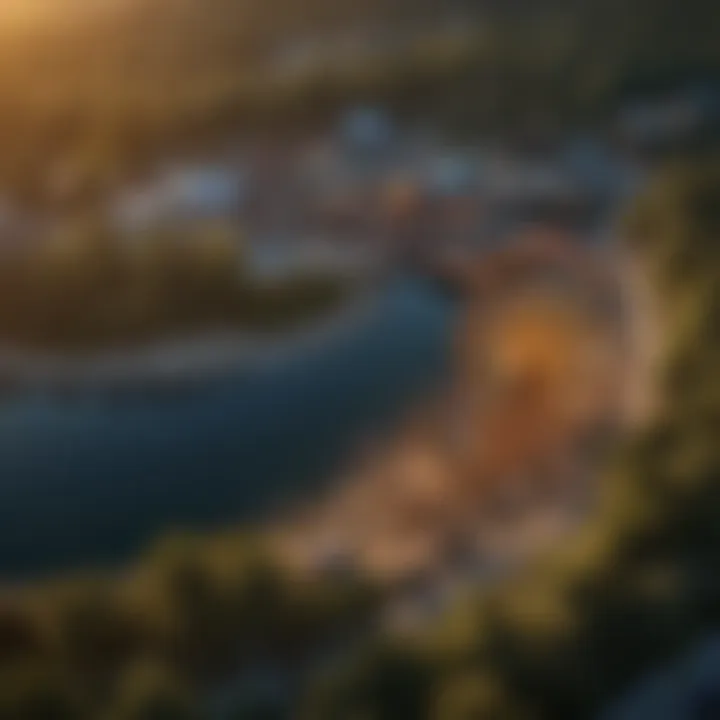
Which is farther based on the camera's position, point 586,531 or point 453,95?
point 453,95

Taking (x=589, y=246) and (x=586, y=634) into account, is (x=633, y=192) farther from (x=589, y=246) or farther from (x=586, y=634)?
(x=586, y=634)

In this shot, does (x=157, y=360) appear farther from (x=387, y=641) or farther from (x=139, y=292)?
(x=387, y=641)

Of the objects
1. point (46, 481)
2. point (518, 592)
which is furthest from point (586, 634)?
point (46, 481)

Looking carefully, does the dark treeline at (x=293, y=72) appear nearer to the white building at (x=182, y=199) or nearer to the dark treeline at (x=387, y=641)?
the white building at (x=182, y=199)

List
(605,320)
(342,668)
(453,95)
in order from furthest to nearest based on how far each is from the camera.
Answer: (453,95)
(605,320)
(342,668)

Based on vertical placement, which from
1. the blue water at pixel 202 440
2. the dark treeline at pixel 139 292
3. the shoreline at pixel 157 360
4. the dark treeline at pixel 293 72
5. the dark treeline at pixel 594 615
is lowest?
the dark treeline at pixel 594 615

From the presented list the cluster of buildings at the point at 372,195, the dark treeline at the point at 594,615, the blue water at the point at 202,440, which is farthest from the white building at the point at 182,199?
the dark treeline at the point at 594,615

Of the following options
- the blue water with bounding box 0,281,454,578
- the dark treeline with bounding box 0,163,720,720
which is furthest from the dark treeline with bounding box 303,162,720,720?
the blue water with bounding box 0,281,454,578

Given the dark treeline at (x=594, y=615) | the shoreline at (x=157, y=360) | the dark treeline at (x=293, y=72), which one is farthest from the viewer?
the dark treeline at (x=293, y=72)
